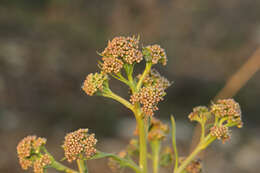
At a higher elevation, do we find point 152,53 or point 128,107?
point 152,53

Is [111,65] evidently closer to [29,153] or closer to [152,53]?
[152,53]

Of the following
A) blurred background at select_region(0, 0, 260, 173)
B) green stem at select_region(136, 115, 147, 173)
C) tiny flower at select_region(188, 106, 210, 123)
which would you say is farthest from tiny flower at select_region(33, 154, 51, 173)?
blurred background at select_region(0, 0, 260, 173)

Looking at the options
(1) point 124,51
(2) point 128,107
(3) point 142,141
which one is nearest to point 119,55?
(1) point 124,51

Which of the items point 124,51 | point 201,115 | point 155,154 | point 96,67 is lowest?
point 155,154

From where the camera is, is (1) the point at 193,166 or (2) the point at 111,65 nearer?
(2) the point at 111,65

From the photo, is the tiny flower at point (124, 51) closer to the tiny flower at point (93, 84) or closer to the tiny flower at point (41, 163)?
the tiny flower at point (93, 84)

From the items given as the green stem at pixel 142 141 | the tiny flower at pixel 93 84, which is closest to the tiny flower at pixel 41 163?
the tiny flower at pixel 93 84
